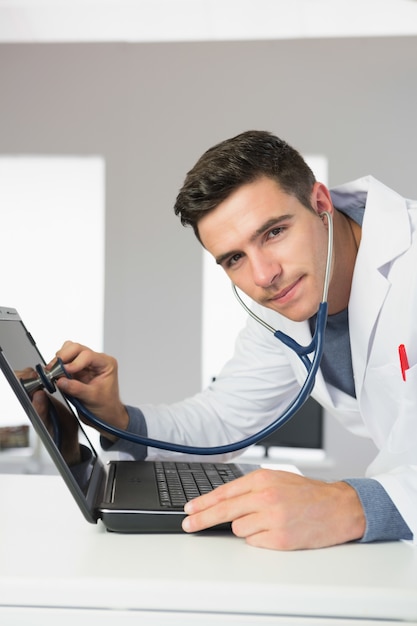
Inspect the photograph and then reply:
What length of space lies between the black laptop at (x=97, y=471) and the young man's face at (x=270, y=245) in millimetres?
296

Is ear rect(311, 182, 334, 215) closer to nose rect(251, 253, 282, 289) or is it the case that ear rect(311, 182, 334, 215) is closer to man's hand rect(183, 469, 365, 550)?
nose rect(251, 253, 282, 289)

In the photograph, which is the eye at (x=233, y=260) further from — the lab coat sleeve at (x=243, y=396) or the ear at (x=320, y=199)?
the lab coat sleeve at (x=243, y=396)

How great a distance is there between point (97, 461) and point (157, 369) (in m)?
3.51

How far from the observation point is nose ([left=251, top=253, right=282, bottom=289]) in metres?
1.19

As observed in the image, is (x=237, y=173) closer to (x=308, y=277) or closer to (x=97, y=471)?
(x=308, y=277)

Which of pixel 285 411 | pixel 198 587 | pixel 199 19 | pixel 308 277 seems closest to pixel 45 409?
pixel 198 587

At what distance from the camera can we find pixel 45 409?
88 centimetres

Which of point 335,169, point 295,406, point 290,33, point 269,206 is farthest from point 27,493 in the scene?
point 290,33

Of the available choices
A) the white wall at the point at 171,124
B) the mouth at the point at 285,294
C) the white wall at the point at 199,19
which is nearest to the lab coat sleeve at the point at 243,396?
the mouth at the point at 285,294

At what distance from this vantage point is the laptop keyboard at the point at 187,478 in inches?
35.2

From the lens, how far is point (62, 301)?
4.73 metres

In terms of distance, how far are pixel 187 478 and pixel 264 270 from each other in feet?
1.20

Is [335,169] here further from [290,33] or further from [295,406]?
[295,406]

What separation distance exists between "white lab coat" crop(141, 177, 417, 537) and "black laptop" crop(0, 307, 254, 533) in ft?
0.79
